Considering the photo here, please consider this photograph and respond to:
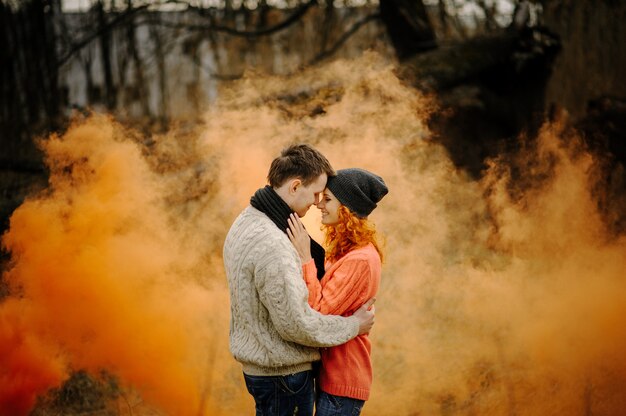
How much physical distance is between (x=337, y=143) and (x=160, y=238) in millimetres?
1696

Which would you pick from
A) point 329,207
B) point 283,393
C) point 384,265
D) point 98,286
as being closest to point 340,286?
point 329,207

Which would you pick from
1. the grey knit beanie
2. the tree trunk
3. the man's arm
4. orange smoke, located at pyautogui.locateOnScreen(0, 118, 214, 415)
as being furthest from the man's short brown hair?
the tree trunk

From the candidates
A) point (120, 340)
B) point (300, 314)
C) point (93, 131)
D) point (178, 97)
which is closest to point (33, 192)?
point (93, 131)

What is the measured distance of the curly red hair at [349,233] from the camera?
8.89ft

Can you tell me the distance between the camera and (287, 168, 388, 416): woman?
2.57 m

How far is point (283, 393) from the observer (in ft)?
8.51

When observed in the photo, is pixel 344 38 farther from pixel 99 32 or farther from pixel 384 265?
pixel 384 265

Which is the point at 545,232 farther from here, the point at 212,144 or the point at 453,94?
the point at 212,144

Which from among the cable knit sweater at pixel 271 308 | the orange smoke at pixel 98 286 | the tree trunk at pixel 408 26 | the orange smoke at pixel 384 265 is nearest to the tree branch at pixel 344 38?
the tree trunk at pixel 408 26

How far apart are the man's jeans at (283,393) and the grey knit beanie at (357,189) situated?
29.9 inches

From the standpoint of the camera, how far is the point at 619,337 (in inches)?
195

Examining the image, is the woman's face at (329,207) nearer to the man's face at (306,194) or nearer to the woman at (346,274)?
the woman at (346,274)

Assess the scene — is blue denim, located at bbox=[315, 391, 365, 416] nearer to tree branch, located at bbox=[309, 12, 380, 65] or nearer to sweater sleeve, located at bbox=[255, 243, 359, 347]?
sweater sleeve, located at bbox=[255, 243, 359, 347]

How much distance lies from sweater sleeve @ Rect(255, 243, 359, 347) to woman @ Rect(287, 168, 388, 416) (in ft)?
0.38
